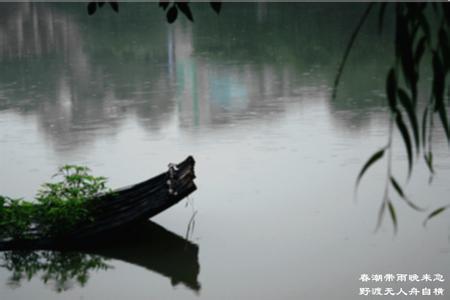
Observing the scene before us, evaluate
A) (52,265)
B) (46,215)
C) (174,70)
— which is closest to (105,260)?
(52,265)

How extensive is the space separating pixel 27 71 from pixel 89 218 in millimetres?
11990

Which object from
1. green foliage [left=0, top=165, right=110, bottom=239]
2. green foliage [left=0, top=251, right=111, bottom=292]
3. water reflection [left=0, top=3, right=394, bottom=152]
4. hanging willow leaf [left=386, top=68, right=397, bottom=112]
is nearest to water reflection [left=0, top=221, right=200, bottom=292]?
green foliage [left=0, top=251, right=111, bottom=292]

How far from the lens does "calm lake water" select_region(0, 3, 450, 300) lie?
258 inches

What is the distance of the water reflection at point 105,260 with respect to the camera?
21.8 ft

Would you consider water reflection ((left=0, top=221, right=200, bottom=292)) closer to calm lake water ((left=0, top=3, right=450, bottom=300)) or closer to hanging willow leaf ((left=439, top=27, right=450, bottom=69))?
calm lake water ((left=0, top=3, right=450, bottom=300))

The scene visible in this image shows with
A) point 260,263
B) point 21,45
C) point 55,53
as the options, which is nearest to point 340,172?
point 260,263

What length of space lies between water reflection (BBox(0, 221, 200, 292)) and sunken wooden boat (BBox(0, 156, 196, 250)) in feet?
0.24

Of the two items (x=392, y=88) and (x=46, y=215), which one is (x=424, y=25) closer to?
(x=392, y=88)

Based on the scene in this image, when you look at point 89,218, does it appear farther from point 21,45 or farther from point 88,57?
Answer: point 21,45

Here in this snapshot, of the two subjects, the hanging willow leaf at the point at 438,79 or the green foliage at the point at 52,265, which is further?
the green foliage at the point at 52,265

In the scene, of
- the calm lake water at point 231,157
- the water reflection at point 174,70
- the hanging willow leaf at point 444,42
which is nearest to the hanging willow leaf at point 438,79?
the hanging willow leaf at point 444,42

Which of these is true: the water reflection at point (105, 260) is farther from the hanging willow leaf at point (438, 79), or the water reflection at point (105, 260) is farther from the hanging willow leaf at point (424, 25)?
the hanging willow leaf at point (424, 25)

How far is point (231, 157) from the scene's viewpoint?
9820mm

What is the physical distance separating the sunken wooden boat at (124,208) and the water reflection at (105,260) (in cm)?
7
